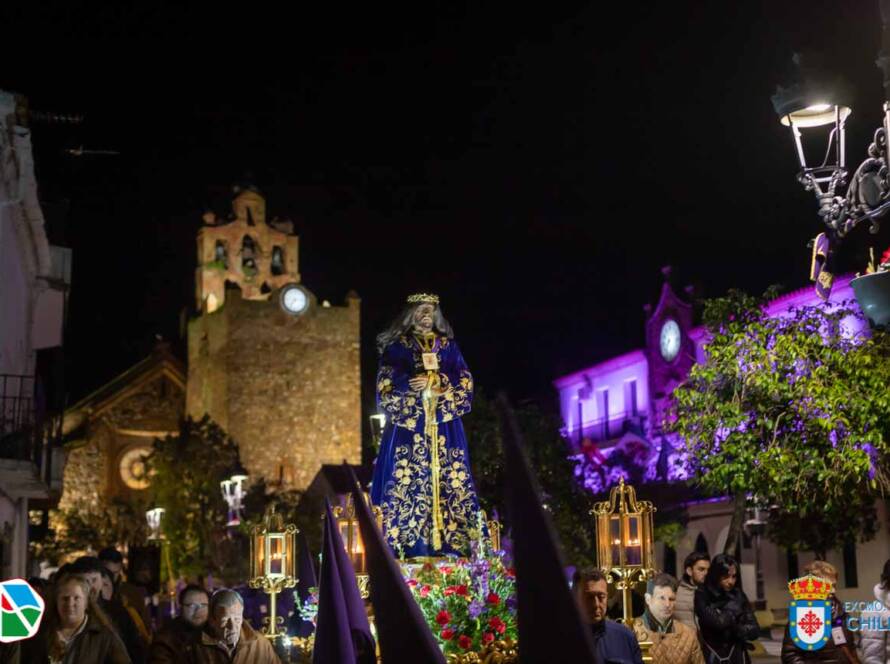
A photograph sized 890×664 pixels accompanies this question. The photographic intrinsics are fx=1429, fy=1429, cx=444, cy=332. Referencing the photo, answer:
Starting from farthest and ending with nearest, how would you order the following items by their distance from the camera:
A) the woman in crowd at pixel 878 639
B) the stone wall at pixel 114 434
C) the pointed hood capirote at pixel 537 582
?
the stone wall at pixel 114 434, the woman in crowd at pixel 878 639, the pointed hood capirote at pixel 537 582

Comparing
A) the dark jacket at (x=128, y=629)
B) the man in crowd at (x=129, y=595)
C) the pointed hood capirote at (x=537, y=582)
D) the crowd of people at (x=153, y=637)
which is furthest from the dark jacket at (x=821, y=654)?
the pointed hood capirote at (x=537, y=582)

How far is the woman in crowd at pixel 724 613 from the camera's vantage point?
9.44m

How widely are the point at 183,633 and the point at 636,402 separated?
4067 centimetres

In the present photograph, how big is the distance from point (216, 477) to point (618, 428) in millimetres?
14212

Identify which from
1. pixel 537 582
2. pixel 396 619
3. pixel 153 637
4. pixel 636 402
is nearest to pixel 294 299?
pixel 636 402

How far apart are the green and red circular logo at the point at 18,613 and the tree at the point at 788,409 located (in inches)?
454

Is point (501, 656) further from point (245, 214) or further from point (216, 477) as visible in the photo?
point (245, 214)

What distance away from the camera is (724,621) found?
9.44 metres

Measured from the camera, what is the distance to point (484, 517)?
40.0 feet

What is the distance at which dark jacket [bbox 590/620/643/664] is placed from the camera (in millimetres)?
6945

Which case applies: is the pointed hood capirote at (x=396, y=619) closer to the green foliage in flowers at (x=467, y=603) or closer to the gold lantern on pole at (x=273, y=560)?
the green foliage in flowers at (x=467, y=603)

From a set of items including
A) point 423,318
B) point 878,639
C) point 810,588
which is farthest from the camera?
point 423,318

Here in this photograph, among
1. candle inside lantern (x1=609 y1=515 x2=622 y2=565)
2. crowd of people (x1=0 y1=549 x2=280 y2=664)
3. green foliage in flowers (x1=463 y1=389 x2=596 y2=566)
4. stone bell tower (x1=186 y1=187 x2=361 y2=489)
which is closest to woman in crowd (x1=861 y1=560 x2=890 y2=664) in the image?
candle inside lantern (x1=609 y1=515 x2=622 y2=565)

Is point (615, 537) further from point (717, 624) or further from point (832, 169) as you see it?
point (832, 169)
